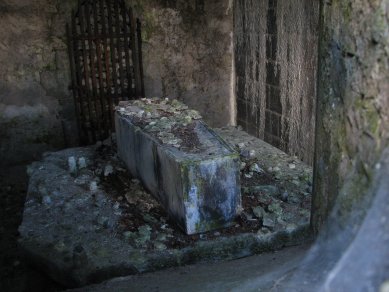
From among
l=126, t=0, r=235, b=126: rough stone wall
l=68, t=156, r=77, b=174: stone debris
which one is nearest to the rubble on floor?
l=68, t=156, r=77, b=174: stone debris

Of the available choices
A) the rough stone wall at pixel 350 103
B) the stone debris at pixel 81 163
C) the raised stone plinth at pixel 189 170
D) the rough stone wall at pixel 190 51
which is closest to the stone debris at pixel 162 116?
the raised stone plinth at pixel 189 170

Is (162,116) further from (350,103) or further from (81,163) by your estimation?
(350,103)

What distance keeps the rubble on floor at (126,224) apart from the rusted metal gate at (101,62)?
1.19m

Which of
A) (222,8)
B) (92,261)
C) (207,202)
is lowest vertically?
(92,261)

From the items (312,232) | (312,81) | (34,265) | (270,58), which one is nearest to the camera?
(312,232)

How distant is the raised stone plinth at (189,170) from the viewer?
3.30 meters

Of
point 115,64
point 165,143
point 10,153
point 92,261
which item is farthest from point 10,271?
point 115,64

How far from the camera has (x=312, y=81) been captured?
4.61 meters

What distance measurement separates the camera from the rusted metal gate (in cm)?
566

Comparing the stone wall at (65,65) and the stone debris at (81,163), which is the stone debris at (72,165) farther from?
the stone wall at (65,65)

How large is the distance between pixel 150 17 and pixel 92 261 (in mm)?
3717

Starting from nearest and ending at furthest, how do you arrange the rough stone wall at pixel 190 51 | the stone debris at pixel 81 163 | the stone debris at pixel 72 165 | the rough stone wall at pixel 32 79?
the stone debris at pixel 72 165, the stone debris at pixel 81 163, the rough stone wall at pixel 32 79, the rough stone wall at pixel 190 51

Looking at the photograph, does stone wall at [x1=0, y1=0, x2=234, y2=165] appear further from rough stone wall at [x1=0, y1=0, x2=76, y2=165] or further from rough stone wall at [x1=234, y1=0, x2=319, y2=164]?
rough stone wall at [x1=234, y1=0, x2=319, y2=164]

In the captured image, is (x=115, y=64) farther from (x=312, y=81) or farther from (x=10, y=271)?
(x=10, y=271)
